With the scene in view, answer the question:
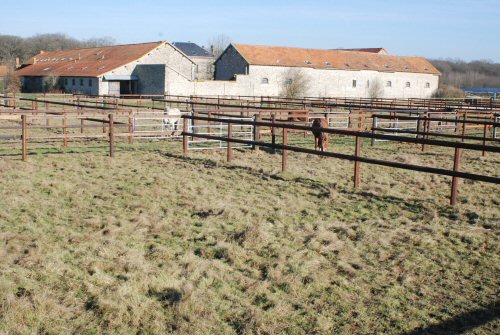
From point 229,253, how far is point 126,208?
97.5 inches

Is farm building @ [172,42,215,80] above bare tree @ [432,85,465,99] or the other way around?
above

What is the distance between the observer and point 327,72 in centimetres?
5625

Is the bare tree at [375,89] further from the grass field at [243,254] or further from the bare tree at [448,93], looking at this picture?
the grass field at [243,254]

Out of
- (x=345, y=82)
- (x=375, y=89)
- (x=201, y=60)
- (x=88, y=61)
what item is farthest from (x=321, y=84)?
(x=88, y=61)

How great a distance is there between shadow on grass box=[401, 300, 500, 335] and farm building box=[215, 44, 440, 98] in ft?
156

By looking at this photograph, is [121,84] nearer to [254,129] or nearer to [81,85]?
[81,85]

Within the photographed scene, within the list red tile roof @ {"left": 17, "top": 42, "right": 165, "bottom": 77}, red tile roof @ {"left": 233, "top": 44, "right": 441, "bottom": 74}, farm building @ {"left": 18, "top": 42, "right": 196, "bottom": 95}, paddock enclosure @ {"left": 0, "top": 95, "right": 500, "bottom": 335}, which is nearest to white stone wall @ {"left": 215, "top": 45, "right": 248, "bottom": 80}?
red tile roof @ {"left": 233, "top": 44, "right": 441, "bottom": 74}

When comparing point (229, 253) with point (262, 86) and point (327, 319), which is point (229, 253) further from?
point (262, 86)

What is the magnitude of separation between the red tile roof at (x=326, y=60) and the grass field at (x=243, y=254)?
146ft

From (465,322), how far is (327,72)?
5362 cm

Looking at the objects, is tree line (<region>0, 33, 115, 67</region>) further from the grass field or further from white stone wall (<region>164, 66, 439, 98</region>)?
the grass field

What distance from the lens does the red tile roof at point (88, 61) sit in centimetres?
5062

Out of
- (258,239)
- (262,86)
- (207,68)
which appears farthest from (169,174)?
(207,68)

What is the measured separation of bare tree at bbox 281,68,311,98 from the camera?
49875mm
